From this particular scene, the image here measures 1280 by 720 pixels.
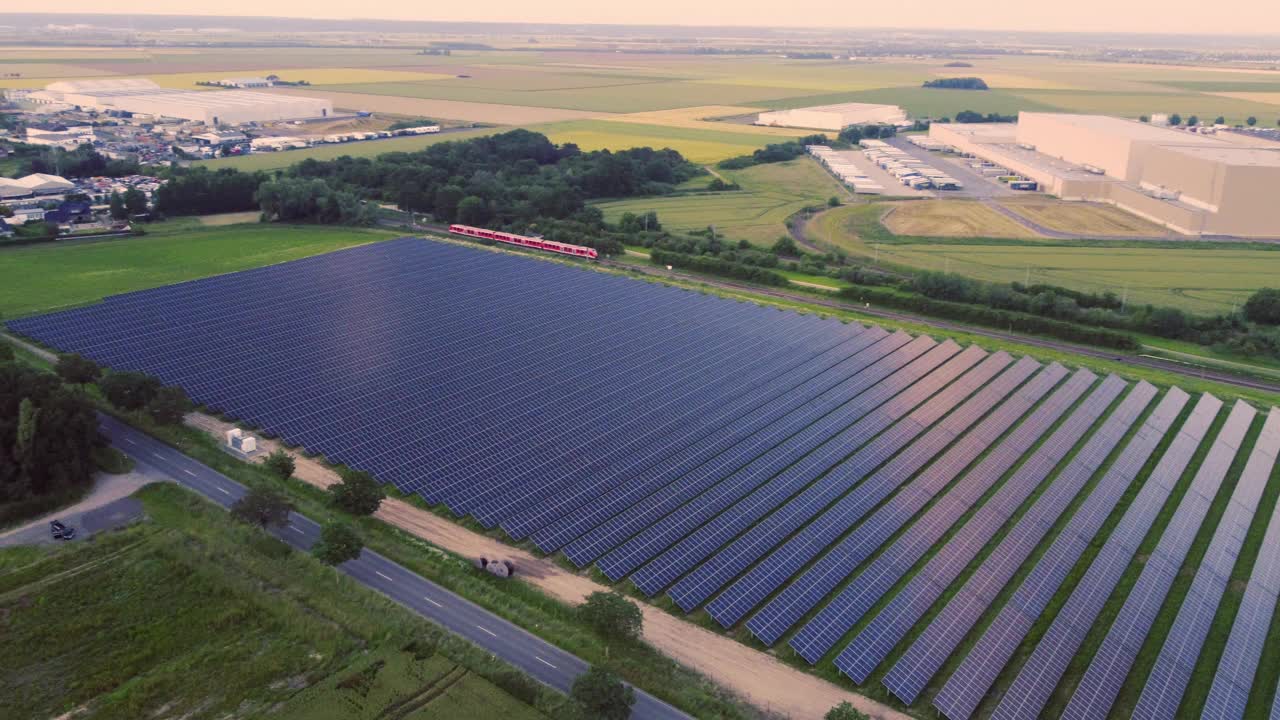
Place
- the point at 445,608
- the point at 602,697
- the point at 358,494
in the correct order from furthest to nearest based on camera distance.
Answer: the point at 358,494 → the point at 445,608 → the point at 602,697

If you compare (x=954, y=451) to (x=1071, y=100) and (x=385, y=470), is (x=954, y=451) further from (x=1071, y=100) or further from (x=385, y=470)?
(x=1071, y=100)

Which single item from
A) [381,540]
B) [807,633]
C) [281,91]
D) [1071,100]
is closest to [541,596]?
[381,540]

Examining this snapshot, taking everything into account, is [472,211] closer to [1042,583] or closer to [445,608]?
[445,608]

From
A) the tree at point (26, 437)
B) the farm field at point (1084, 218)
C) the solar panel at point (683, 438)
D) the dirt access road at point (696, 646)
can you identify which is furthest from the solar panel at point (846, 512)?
the farm field at point (1084, 218)

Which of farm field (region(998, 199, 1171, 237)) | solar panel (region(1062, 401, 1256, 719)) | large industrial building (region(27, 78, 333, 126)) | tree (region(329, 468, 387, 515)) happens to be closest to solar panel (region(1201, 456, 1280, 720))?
solar panel (region(1062, 401, 1256, 719))

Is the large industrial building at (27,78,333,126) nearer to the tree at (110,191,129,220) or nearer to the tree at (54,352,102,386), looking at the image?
the tree at (110,191,129,220)

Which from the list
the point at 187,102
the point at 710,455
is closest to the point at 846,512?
the point at 710,455
